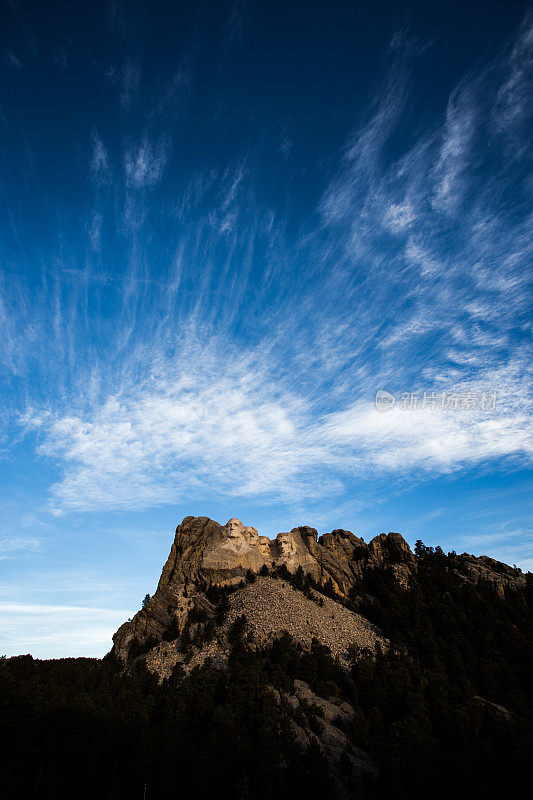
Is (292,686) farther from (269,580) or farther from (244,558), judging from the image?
(244,558)

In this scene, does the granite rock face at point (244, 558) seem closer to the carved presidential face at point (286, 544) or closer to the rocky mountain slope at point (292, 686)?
the carved presidential face at point (286, 544)

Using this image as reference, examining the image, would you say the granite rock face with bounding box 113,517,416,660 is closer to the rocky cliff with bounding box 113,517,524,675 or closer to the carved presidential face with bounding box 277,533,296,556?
the carved presidential face with bounding box 277,533,296,556

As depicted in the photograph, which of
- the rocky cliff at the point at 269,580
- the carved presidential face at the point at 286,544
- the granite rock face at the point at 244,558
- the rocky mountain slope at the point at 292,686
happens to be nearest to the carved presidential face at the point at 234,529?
the granite rock face at the point at 244,558

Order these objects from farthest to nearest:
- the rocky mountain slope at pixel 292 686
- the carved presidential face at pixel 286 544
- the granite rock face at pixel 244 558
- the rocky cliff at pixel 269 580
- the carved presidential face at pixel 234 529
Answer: the carved presidential face at pixel 286 544
the carved presidential face at pixel 234 529
the granite rock face at pixel 244 558
the rocky cliff at pixel 269 580
the rocky mountain slope at pixel 292 686

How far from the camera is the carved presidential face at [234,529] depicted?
403ft

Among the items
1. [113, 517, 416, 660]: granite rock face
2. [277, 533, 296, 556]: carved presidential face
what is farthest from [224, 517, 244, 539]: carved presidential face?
[277, 533, 296, 556]: carved presidential face

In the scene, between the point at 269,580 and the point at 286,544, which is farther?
the point at 286,544

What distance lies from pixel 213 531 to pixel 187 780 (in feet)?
253

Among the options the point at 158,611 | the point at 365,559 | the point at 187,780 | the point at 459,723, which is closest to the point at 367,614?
the point at 365,559

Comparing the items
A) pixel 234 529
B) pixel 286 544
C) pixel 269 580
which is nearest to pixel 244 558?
pixel 234 529

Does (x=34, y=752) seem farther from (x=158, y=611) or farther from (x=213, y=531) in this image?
(x=213, y=531)

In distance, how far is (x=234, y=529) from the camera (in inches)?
4875

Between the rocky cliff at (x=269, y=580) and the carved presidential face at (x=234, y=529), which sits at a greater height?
the carved presidential face at (x=234, y=529)

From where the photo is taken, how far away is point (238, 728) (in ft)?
182
